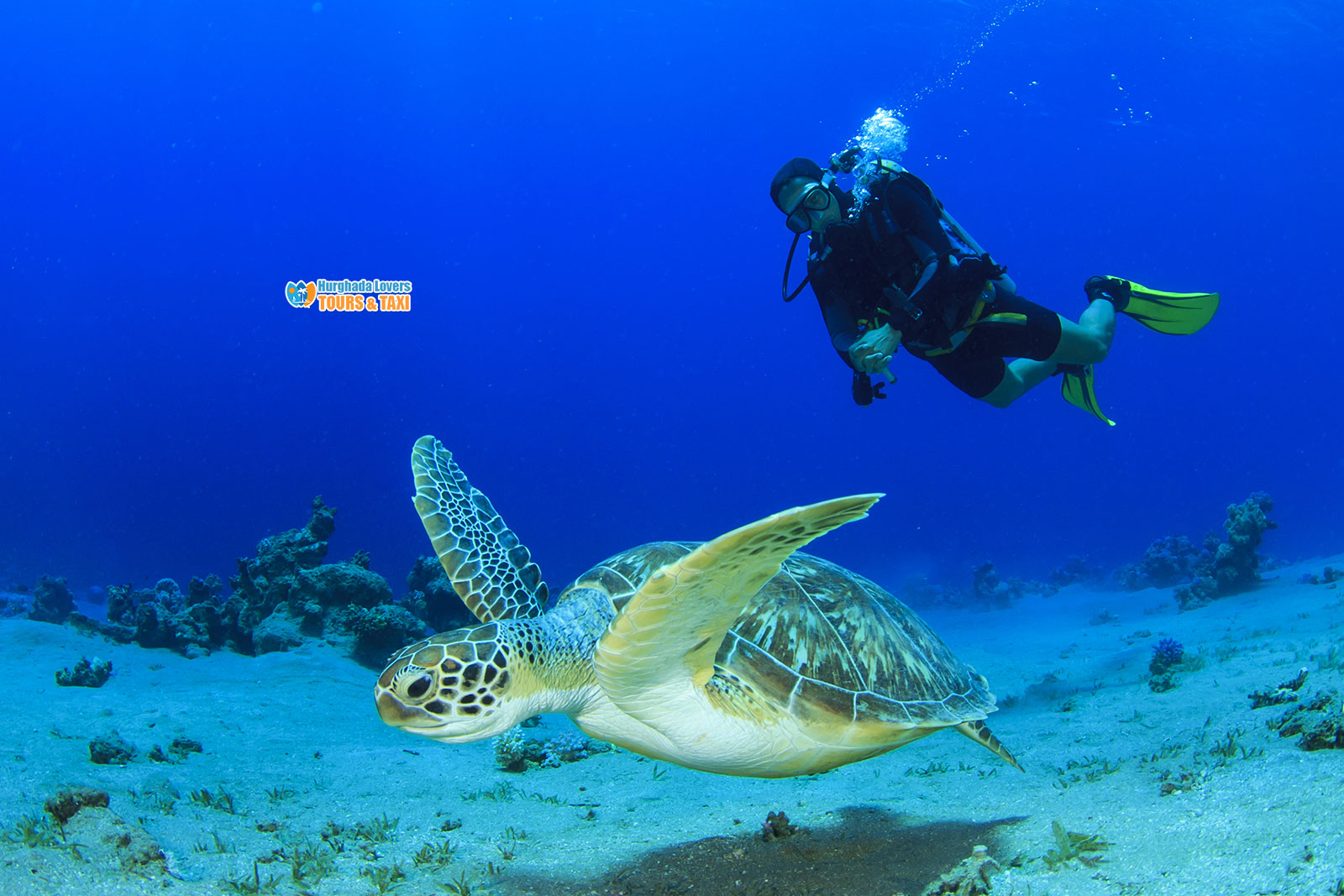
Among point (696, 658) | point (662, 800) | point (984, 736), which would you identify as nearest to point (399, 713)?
point (696, 658)

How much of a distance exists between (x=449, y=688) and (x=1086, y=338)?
16.7 feet

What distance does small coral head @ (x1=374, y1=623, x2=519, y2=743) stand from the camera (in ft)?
7.02

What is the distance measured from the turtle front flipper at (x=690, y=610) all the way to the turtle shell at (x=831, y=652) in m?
0.33

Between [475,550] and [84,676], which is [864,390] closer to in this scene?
[475,550]

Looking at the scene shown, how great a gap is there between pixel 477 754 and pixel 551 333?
72.3 m

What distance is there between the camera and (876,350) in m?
3.77

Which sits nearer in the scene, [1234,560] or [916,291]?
[916,291]

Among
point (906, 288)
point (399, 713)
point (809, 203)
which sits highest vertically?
point (809, 203)

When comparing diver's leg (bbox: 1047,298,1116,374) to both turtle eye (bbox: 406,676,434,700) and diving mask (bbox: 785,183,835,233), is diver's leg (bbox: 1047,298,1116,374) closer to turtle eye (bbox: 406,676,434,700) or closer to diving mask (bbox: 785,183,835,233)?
diving mask (bbox: 785,183,835,233)

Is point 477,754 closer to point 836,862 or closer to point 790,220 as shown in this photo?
point 836,862

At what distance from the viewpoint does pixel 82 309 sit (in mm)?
53469

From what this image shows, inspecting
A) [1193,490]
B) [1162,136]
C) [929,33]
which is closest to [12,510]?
[929,33]

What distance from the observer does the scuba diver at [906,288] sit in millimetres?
3938

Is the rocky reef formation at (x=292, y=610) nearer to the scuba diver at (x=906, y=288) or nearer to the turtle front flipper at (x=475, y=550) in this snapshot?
the turtle front flipper at (x=475, y=550)
